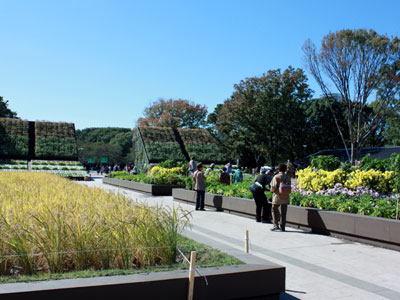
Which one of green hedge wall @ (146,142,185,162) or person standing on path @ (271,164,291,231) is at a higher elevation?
green hedge wall @ (146,142,185,162)

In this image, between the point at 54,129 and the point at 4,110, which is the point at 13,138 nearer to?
the point at 54,129

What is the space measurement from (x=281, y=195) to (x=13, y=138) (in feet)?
108

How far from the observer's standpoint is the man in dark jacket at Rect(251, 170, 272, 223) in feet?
34.0

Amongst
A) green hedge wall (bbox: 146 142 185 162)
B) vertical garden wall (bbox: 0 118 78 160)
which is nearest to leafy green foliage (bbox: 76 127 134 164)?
vertical garden wall (bbox: 0 118 78 160)

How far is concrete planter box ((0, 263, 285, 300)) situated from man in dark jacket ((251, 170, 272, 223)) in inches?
240

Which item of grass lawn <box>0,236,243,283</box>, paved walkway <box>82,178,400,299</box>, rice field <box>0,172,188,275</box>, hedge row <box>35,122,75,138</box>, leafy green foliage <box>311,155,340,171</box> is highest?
hedge row <box>35,122,75,138</box>

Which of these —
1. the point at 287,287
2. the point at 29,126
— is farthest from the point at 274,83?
the point at 287,287

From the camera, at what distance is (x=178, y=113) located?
65.9 m

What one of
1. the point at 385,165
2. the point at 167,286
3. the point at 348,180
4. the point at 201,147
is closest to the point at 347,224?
the point at 348,180

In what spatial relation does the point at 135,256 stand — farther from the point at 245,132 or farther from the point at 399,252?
the point at 245,132

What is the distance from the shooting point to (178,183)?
68.7 ft

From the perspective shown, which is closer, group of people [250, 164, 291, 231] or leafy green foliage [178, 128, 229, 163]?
group of people [250, 164, 291, 231]

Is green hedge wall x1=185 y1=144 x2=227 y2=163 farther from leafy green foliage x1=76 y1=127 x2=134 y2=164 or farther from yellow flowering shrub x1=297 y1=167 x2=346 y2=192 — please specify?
leafy green foliage x1=76 y1=127 x2=134 y2=164

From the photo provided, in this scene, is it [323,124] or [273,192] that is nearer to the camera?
[273,192]
